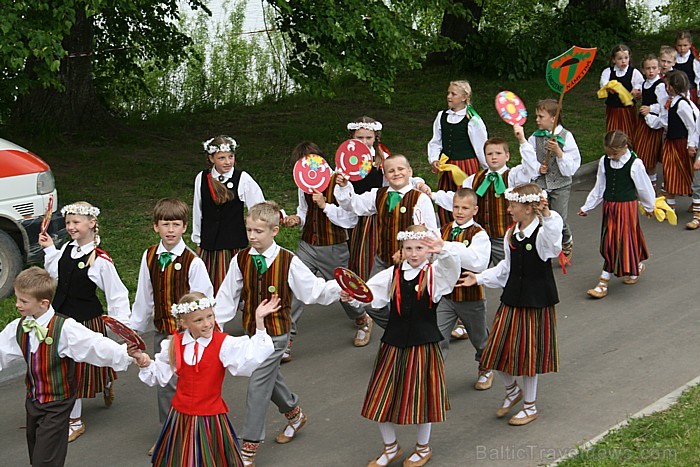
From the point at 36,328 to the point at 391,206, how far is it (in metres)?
3.03

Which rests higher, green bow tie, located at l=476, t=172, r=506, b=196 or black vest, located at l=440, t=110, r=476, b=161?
black vest, located at l=440, t=110, r=476, b=161

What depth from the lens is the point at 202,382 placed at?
6070 mm

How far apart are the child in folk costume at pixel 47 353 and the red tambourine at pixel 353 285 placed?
1348 mm

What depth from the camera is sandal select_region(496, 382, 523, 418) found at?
7340mm

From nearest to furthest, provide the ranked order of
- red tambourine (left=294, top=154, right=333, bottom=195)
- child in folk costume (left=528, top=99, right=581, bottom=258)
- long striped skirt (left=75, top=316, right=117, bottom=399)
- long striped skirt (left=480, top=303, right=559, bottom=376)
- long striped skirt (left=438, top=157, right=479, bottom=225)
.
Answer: long striped skirt (left=480, top=303, right=559, bottom=376)
long striped skirt (left=75, top=316, right=117, bottom=399)
red tambourine (left=294, top=154, right=333, bottom=195)
child in folk costume (left=528, top=99, right=581, bottom=258)
long striped skirt (left=438, top=157, right=479, bottom=225)

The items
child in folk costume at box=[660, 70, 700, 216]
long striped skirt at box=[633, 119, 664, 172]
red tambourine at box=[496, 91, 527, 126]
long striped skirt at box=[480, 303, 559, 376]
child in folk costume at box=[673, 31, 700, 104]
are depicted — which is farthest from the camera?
child in folk costume at box=[673, 31, 700, 104]

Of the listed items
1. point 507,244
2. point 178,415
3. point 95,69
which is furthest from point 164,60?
point 178,415

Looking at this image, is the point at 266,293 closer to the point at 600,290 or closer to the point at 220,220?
the point at 220,220

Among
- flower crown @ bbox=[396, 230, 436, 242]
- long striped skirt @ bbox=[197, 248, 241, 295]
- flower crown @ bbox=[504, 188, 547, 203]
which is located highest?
flower crown @ bbox=[504, 188, 547, 203]

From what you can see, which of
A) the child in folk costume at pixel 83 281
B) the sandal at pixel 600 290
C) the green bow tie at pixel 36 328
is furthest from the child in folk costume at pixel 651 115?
the green bow tie at pixel 36 328

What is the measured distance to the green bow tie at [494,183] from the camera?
9.00 meters

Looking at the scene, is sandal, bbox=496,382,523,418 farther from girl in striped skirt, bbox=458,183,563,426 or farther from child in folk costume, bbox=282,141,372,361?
child in folk costume, bbox=282,141,372,361

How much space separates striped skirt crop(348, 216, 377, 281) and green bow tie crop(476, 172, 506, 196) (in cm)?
100

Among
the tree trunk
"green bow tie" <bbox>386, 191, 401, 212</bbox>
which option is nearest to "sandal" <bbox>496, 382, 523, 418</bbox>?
"green bow tie" <bbox>386, 191, 401, 212</bbox>
